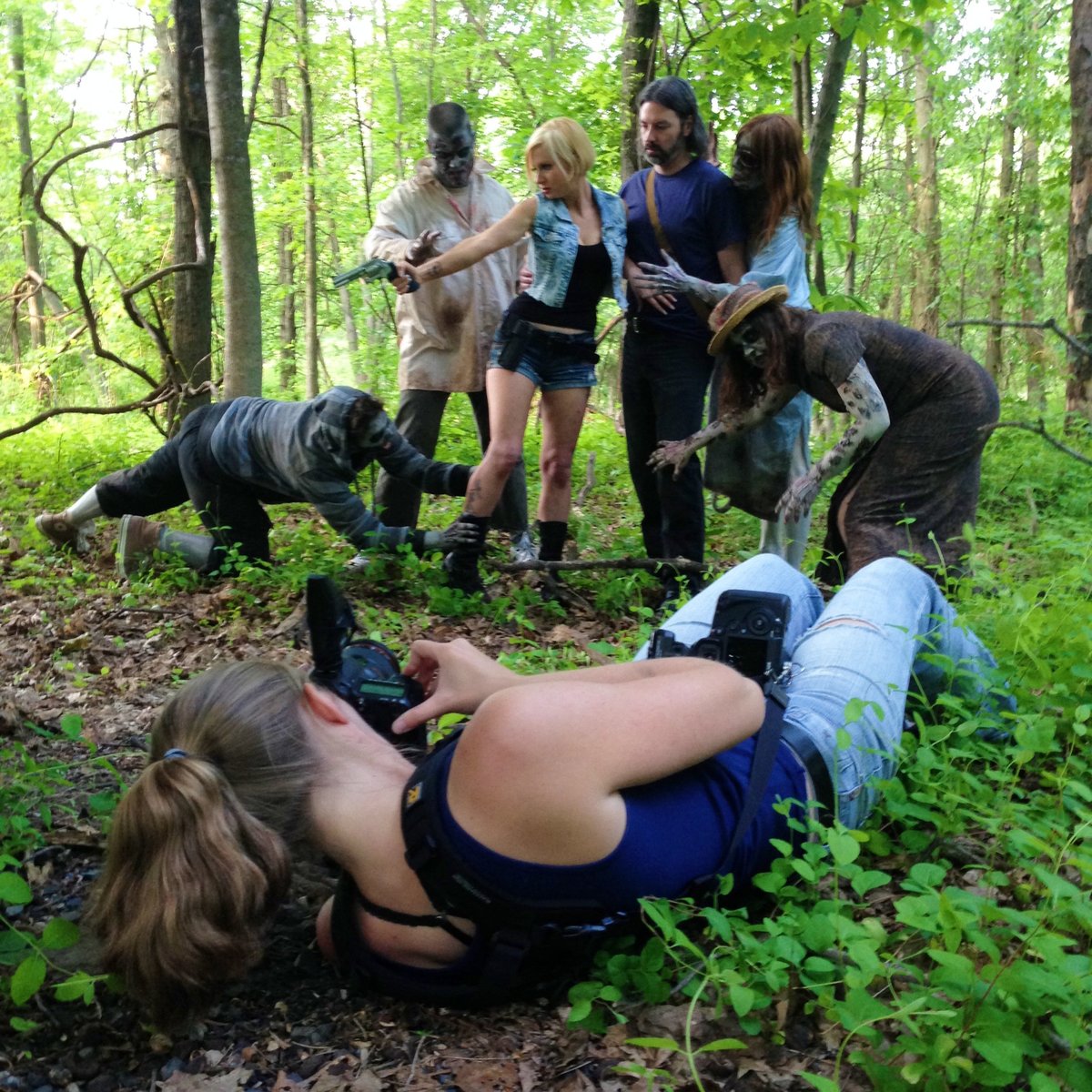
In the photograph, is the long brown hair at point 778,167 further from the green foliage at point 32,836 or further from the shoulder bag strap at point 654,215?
the green foliage at point 32,836

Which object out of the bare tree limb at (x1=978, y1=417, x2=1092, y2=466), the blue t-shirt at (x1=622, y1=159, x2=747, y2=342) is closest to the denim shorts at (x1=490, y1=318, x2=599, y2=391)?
the blue t-shirt at (x1=622, y1=159, x2=747, y2=342)

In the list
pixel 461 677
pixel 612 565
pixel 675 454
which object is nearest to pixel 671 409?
pixel 675 454

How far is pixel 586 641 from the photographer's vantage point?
4.57 metres

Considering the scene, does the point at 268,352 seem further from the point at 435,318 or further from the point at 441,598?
the point at 441,598

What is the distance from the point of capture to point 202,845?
69.8 inches

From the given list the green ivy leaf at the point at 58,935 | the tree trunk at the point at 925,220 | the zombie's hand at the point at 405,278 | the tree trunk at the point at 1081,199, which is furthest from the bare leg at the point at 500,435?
the tree trunk at the point at 925,220

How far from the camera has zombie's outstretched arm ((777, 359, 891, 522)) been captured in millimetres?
3574

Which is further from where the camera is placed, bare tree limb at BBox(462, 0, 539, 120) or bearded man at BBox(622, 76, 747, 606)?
bare tree limb at BBox(462, 0, 539, 120)

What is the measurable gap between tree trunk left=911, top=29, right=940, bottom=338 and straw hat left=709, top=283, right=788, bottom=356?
1118cm

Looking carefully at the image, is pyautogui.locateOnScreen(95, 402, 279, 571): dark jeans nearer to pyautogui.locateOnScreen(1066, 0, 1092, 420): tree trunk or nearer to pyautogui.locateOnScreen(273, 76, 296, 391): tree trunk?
pyautogui.locateOnScreen(1066, 0, 1092, 420): tree trunk

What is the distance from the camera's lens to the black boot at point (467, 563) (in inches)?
196

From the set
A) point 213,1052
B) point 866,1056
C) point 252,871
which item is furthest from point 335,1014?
point 866,1056

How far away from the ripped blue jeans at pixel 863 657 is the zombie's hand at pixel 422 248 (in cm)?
290

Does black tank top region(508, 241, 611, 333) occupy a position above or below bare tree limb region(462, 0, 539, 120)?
below
